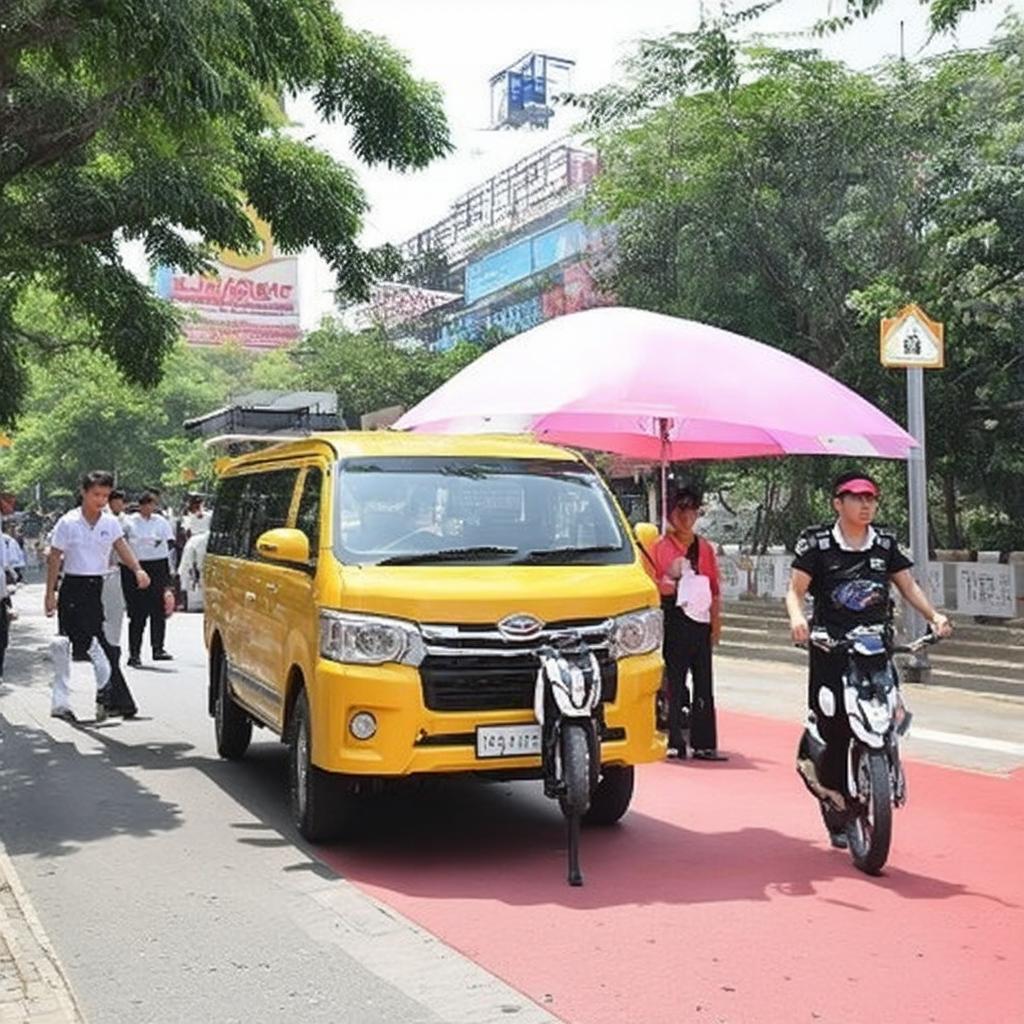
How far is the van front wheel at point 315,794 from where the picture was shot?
6.55 meters

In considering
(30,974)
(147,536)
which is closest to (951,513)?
(147,536)

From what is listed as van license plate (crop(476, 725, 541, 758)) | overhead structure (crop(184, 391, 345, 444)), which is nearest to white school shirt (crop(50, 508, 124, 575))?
van license plate (crop(476, 725, 541, 758))

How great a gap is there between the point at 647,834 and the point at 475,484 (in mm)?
2013

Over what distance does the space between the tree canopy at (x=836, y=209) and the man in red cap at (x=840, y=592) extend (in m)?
8.02

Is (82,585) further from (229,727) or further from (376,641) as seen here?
(376,641)

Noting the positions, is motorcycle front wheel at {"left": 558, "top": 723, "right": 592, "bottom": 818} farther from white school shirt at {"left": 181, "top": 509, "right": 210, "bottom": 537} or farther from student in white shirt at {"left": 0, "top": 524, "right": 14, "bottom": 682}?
white school shirt at {"left": 181, "top": 509, "right": 210, "bottom": 537}

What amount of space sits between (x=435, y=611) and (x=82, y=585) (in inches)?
202

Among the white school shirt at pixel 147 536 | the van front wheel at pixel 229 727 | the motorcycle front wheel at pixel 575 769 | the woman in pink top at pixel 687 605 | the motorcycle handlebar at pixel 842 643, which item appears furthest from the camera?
the white school shirt at pixel 147 536

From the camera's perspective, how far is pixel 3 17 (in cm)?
735

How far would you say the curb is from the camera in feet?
13.8

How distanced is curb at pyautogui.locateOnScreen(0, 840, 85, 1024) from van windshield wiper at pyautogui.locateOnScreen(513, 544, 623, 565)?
→ 2.71m

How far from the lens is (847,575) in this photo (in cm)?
647

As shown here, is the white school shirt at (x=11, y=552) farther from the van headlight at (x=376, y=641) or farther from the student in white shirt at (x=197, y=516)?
the van headlight at (x=376, y=641)

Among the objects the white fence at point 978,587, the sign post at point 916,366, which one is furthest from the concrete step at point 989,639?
the sign post at point 916,366
